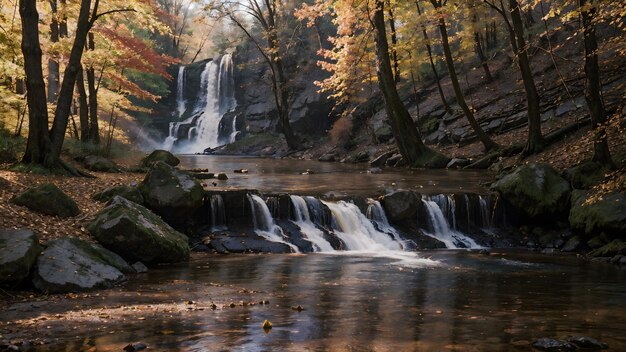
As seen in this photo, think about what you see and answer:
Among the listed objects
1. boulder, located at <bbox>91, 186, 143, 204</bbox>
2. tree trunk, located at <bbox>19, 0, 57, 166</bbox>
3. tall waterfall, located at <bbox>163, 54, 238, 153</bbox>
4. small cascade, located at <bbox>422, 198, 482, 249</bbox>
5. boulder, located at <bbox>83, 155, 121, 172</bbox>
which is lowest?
small cascade, located at <bbox>422, 198, 482, 249</bbox>

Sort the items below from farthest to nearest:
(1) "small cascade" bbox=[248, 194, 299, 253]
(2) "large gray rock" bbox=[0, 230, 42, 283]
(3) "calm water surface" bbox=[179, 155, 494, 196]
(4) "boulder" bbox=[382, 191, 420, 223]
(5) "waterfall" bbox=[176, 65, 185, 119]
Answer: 1. (5) "waterfall" bbox=[176, 65, 185, 119]
2. (3) "calm water surface" bbox=[179, 155, 494, 196]
3. (4) "boulder" bbox=[382, 191, 420, 223]
4. (1) "small cascade" bbox=[248, 194, 299, 253]
5. (2) "large gray rock" bbox=[0, 230, 42, 283]

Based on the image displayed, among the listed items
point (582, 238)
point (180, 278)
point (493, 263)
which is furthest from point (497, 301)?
point (582, 238)

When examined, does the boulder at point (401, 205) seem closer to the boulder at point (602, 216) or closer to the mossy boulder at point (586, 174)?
the boulder at point (602, 216)

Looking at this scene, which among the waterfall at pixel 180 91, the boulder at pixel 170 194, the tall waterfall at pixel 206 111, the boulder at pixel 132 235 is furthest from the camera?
the waterfall at pixel 180 91

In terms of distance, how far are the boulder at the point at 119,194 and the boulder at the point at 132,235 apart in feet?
5.20

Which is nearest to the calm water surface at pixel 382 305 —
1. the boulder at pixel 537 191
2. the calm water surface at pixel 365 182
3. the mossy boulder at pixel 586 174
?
the boulder at pixel 537 191

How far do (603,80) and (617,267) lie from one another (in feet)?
46.2

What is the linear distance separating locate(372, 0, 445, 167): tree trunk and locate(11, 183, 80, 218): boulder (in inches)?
521

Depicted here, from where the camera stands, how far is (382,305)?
6930 mm

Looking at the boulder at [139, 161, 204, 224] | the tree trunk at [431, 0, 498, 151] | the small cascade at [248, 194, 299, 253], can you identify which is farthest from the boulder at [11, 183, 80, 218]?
the tree trunk at [431, 0, 498, 151]

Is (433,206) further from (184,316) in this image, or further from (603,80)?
(603,80)

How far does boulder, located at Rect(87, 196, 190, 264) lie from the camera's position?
30.5 ft

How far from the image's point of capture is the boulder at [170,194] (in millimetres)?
12023

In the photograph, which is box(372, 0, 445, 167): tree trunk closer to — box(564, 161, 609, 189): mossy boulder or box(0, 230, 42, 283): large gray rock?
box(564, 161, 609, 189): mossy boulder
